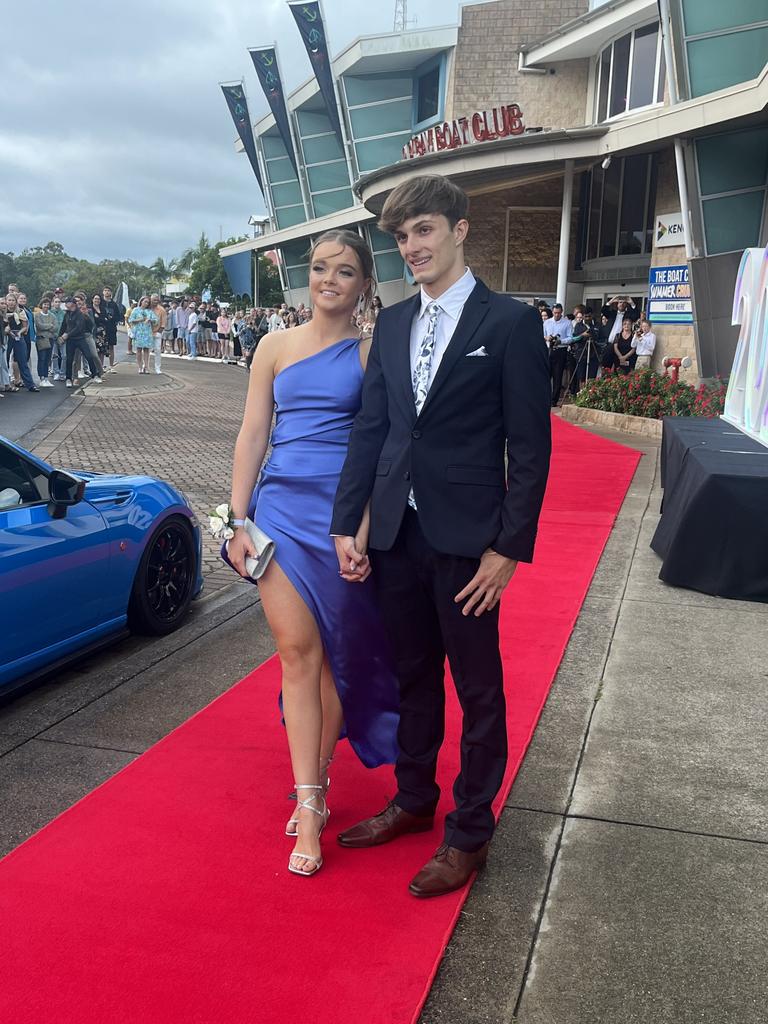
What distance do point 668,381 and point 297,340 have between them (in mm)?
13785

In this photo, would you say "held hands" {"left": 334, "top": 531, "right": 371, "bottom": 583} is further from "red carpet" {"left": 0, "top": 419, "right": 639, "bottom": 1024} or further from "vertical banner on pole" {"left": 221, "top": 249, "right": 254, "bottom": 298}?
"vertical banner on pole" {"left": 221, "top": 249, "right": 254, "bottom": 298}

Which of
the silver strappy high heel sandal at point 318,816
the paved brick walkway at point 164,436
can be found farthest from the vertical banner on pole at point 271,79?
the silver strappy high heel sandal at point 318,816

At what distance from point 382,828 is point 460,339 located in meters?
1.62

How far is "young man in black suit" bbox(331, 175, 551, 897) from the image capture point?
8.32 ft

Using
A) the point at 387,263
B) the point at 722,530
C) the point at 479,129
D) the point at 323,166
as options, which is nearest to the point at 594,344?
the point at 479,129

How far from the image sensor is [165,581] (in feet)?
17.7

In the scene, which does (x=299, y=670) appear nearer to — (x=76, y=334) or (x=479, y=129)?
(x=76, y=334)

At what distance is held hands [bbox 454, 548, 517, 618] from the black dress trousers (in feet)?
0.15

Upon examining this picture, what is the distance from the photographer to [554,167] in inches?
982

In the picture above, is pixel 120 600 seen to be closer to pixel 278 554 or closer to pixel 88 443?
pixel 278 554

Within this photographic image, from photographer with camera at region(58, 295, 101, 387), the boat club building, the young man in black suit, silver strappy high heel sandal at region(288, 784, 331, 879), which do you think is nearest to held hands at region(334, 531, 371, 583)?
the young man in black suit

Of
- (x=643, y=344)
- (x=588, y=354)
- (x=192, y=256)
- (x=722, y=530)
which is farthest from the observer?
(x=192, y=256)

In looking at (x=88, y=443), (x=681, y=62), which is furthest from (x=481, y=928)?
(x=681, y=62)

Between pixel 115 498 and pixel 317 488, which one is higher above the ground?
pixel 317 488
